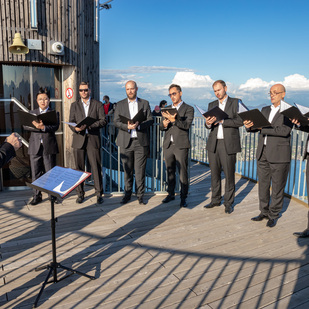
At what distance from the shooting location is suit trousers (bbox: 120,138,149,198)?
16.8 ft

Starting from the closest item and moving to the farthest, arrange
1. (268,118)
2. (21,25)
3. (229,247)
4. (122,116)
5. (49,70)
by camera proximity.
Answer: (229,247) → (268,118) → (122,116) → (21,25) → (49,70)

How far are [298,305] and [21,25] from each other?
5922 millimetres

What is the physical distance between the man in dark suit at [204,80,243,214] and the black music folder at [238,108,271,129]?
0.52 m

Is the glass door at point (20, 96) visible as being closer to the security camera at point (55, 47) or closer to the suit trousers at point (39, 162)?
the security camera at point (55, 47)

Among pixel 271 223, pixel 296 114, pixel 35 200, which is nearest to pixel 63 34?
pixel 35 200

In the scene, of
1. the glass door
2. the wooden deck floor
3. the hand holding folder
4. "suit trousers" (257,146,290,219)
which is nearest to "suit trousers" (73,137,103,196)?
the wooden deck floor

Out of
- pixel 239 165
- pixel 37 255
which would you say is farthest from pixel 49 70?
pixel 239 165

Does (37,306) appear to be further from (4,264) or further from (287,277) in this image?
(287,277)

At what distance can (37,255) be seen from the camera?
11.1 feet

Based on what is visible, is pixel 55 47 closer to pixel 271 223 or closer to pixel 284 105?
pixel 284 105

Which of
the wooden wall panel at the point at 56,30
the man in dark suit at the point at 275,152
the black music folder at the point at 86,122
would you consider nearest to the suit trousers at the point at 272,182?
the man in dark suit at the point at 275,152

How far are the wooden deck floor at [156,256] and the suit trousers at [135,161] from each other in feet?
1.04

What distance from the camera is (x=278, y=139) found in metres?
4.10

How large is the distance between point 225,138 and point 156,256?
2212 mm
